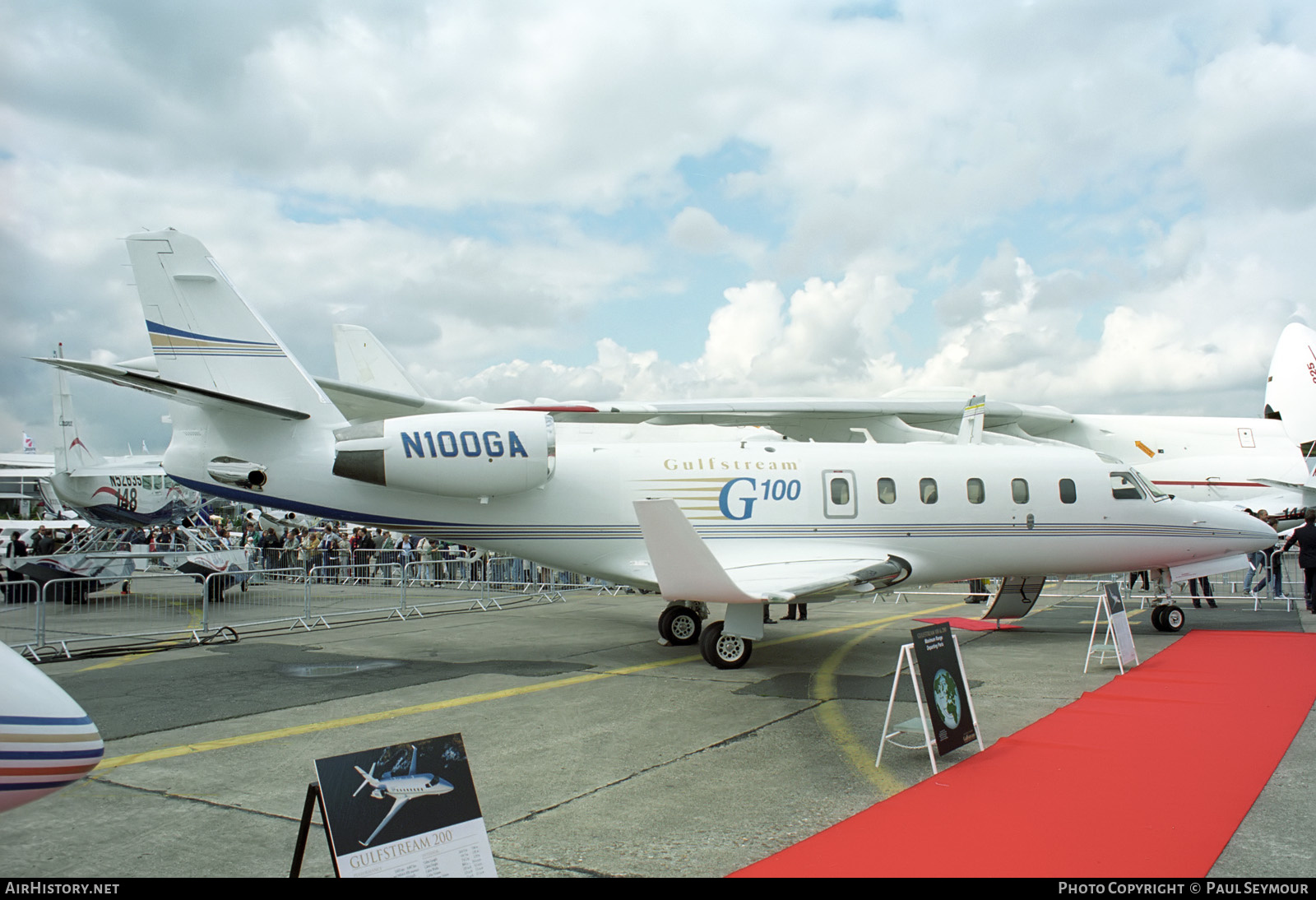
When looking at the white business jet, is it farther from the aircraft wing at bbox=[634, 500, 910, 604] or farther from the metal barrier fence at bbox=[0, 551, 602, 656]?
the metal barrier fence at bbox=[0, 551, 602, 656]

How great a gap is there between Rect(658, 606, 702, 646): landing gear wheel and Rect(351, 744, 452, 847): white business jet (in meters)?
8.94

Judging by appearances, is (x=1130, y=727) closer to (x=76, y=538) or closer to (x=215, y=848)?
(x=215, y=848)

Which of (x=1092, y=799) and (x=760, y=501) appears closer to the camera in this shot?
(x=1092, y=799)

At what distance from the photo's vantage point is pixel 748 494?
38.3 ft

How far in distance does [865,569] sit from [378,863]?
27.5 ft

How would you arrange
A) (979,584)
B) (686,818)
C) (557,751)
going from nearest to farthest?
(686,818)
(557,751)
(979,584)

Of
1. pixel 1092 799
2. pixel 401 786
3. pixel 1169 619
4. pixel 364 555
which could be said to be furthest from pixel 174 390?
pixel 364 555

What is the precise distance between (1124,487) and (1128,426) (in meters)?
8.84

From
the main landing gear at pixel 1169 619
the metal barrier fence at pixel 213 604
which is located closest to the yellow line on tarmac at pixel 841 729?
the main landing gear at pixel 1169 619

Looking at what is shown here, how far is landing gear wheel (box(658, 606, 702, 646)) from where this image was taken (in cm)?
1220

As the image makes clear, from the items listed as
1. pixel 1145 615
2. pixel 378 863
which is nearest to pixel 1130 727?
pixel 378 863

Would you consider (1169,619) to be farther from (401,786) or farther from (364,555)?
(364,555)

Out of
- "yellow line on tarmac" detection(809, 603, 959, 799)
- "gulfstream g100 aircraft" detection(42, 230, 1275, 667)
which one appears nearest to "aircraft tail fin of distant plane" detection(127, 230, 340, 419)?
"gulfstream g100 aircraft" detection(42, 230, 1275, 667)

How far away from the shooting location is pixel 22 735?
3.19m
